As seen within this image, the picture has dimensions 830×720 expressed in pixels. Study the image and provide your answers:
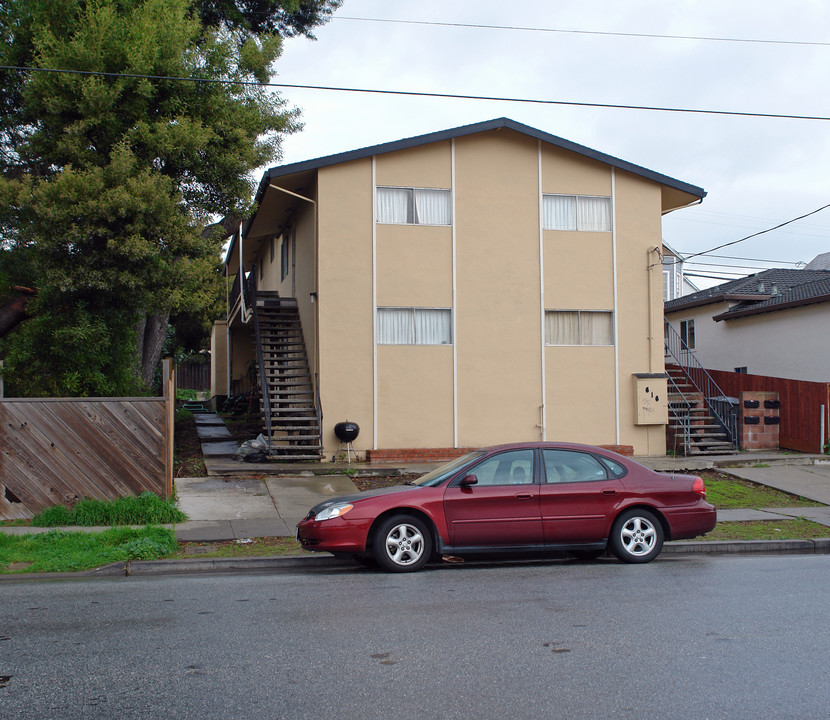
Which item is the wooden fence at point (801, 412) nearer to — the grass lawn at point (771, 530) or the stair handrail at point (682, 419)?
the stair handrail at point (682, 419)

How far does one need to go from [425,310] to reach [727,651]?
1277cm

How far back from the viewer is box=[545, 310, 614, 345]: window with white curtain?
18453mm

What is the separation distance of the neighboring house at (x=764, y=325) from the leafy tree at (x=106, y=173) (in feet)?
50.5

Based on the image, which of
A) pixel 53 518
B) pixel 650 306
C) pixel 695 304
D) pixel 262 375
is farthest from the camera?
pixel 695 304

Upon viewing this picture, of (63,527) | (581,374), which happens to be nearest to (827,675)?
(63,527)

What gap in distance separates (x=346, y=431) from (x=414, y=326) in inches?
109

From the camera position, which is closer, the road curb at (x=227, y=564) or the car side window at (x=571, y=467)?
the road curb at (x=227, y=564)

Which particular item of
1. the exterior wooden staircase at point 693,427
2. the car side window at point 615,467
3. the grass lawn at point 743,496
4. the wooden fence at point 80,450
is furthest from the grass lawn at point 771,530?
the wooden fence at point 80,450

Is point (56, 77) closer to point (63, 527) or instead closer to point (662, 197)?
point (63, 527)

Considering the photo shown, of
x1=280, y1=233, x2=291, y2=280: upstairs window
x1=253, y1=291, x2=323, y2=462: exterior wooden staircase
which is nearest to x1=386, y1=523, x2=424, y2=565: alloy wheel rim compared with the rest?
x1=253, y1=291, x2=323, y2=462: exterior wooden staircase

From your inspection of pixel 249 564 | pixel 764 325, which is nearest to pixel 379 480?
pixel 249 564

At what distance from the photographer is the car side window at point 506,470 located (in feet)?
30.1

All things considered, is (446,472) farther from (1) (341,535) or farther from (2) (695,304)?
(2) (695,304)

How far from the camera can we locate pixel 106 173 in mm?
13273
